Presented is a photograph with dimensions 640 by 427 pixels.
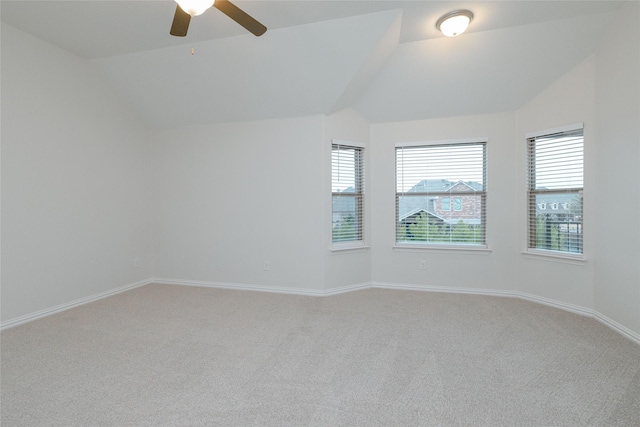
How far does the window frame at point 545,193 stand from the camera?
3307mm

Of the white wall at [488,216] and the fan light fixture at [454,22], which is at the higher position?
the fan light fixture at [454,22]

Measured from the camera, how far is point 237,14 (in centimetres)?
199

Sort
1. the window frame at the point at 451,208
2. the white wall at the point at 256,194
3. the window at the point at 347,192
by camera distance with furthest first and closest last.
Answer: the window at the point at 347,192
the window frame at the point at 451,208
the white wall at the point at 256,194

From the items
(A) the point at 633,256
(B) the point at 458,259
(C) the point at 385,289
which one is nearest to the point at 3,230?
(C) the point at 385,289

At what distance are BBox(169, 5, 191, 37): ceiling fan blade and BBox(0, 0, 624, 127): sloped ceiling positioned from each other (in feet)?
2.60

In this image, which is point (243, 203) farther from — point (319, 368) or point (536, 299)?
point (536, 299)

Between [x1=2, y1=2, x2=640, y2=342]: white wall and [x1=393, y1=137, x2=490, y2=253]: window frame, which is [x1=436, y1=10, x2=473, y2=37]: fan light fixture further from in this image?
[x1=393, y1=137, x2=490, y2=253]: window frame

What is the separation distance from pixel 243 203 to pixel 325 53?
7.16 ft

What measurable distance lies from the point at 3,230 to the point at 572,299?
5891mm

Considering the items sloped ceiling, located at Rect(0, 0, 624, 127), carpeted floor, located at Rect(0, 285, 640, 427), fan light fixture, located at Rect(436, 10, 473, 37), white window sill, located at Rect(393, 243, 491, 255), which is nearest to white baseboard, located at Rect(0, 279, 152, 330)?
carpeted floor, located at Rect(0, 285, 640, 427)

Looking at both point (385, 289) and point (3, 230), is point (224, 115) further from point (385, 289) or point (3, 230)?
point (385, 289)

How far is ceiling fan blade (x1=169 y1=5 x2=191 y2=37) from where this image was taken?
1.97 metres

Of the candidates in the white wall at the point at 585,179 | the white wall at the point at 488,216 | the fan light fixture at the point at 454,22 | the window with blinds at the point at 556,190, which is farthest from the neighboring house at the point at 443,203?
the fan light fixture at the point at 454,22

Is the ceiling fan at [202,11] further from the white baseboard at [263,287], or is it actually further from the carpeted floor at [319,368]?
the white baseboard at [263,287]
